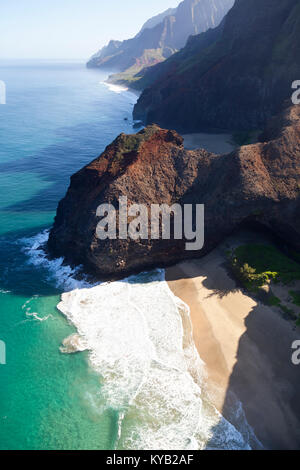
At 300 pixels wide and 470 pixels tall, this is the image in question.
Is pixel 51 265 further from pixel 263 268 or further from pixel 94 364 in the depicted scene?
pixel 263 268

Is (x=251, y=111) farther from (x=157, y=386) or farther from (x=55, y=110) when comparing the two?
(x=55, y=110)

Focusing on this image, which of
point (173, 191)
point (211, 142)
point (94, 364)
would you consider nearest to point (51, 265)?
point (94, 364)

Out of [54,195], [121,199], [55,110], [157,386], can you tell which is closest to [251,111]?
[54,195]

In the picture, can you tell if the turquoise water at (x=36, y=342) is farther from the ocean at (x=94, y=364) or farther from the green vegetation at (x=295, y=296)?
the green vegetation at (x=295, y=296)

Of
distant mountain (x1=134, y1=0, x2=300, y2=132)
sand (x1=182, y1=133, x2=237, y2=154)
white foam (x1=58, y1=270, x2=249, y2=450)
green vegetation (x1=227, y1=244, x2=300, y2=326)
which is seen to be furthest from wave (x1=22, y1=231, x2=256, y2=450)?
distant mountain (x1=134, y1=0, x2=300, y2=132)
